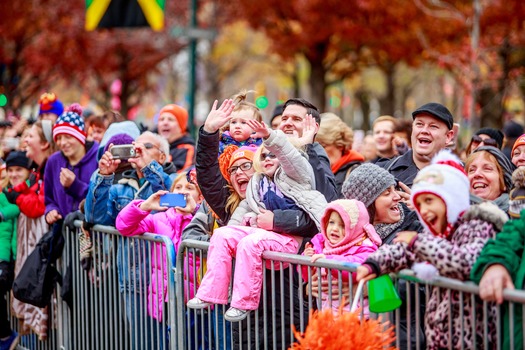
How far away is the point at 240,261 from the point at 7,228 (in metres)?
4.11

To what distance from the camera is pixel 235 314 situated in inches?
201

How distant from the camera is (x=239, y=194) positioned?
19.2ft

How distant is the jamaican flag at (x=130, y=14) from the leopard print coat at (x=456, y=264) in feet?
41.3

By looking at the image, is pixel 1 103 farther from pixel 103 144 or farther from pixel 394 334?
pixel 394 334

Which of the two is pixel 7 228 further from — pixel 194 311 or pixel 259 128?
pixel 259 128

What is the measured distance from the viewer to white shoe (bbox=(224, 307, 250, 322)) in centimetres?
508

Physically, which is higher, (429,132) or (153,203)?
(429,132)

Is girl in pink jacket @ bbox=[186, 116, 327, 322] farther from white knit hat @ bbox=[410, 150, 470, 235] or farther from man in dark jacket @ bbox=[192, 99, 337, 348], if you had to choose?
white knit hat @ bbox=[410, 150, 470, 235]

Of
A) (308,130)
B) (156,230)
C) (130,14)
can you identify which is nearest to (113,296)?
(156,230)

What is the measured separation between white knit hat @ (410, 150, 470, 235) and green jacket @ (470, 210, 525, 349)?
254 millimetres

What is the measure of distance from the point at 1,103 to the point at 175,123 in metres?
5.17

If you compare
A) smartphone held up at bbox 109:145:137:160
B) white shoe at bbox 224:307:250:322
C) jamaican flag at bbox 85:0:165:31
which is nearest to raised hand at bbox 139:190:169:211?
smartphone held up at bbox 109:145:137:160

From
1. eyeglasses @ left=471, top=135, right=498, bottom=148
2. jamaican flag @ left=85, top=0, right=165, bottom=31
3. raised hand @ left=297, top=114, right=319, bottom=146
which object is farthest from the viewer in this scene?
jamaican flag @ left=85, top=0, right=165, bottom=31

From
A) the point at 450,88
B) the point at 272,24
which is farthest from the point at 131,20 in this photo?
the point at 450,88
